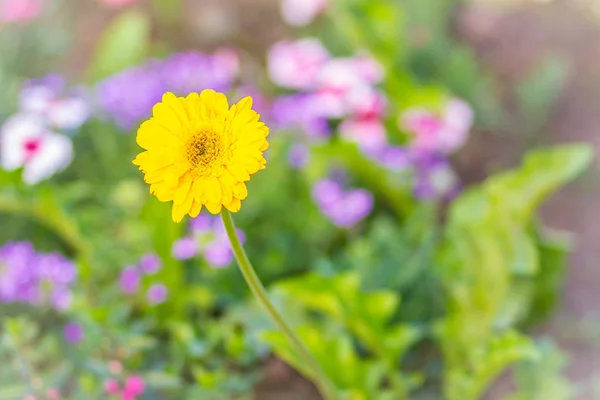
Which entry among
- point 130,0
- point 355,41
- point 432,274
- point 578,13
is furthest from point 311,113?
point 578,13

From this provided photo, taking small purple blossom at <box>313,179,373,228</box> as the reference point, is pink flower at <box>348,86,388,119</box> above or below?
above

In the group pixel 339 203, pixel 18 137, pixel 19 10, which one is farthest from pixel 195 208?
pixel 19 10

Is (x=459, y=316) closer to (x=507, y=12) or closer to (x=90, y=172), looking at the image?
(x=90, y=172)

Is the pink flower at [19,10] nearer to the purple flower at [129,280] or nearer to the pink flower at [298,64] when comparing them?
the pink flower at [298,64]

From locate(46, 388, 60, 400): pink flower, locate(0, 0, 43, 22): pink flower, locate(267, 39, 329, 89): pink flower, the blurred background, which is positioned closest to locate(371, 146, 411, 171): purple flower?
the blurred background

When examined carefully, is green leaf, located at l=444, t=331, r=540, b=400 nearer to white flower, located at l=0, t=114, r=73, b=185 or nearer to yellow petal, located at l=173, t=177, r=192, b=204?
yellow petal, located at l=173, t=177, r=192, b=204

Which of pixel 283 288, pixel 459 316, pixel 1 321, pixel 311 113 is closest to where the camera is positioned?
pixel 283 288

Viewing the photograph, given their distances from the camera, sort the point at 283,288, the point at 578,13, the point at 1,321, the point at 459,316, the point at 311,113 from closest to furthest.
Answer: the point at 283,288, the point at 459,316, the point at 1,321, the point at 311,113, the point at 578,13
